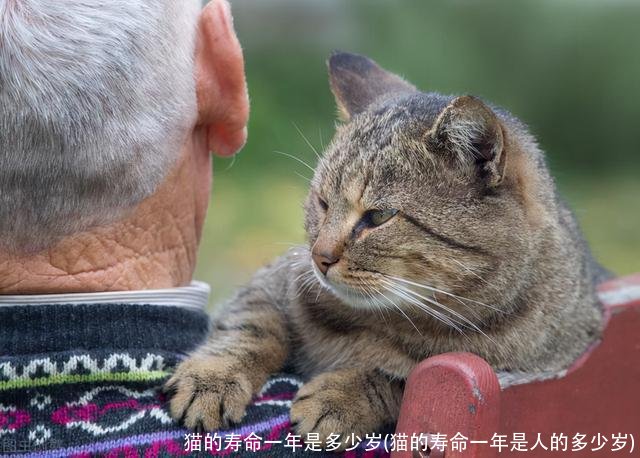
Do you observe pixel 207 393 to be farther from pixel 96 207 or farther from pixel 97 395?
pixel 96 207

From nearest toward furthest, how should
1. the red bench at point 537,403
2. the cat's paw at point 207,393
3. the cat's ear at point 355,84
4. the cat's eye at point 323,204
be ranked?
the red bench at point 537,403 < the cat's paw at point 207,393 < the cat's eye at point 323,204 < the cat's ear at point 355,84

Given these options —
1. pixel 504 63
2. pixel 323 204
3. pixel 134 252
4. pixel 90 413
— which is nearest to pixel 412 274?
pixel 323 204

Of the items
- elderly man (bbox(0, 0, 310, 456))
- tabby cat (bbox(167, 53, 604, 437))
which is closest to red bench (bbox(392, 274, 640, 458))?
tabby cat (bbox(167, 53, 604, 437))

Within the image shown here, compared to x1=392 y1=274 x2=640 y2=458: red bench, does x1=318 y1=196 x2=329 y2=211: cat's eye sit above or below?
above

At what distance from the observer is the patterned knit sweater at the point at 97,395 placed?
1.49 m

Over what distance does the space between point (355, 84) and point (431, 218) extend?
496 mm

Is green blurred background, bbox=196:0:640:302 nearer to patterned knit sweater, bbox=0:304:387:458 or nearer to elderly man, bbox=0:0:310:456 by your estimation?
elderly man, bbox=0:0:310:456

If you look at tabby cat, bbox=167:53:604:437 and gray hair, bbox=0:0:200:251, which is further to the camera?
tabby cat, bbox=167:53:604:437

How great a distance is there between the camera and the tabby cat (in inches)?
67.1

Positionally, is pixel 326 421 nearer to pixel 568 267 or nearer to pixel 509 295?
pixel 509 295

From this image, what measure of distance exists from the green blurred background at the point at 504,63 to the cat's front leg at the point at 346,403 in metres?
4.84

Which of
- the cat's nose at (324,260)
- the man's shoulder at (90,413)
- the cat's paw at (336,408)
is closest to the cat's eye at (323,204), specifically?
the cat's nose at (324,260)

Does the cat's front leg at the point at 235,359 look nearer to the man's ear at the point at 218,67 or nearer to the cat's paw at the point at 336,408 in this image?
the cat's paw at the point at 336,408

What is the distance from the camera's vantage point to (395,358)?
1810 mm
